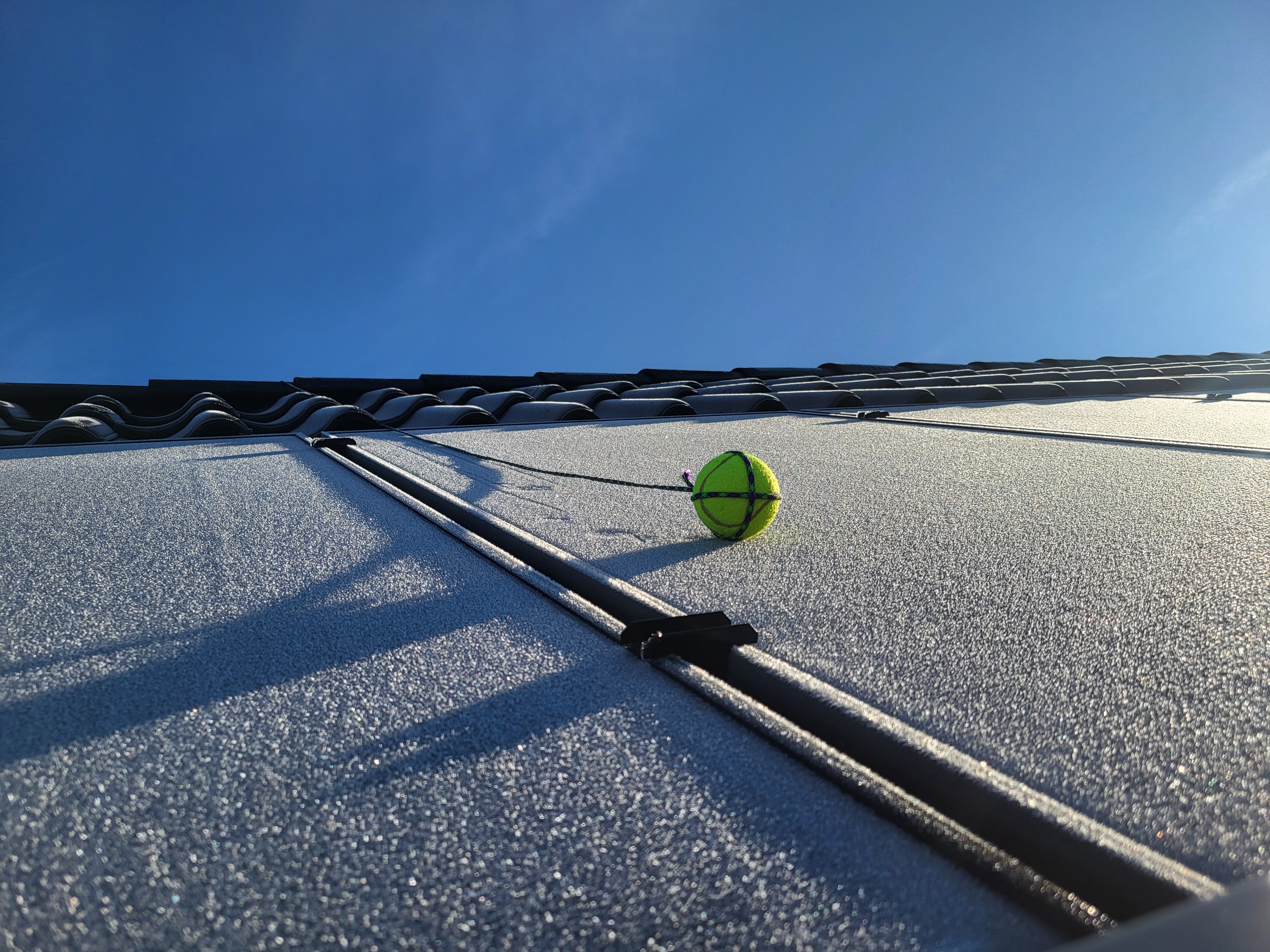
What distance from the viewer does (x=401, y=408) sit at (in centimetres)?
462

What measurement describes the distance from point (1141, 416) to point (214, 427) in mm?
4668

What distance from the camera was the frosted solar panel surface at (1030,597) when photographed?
68 cm

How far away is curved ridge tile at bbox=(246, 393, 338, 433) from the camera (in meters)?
3.86

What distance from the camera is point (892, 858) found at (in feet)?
1.92

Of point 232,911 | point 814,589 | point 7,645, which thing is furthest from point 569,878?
point 7,645

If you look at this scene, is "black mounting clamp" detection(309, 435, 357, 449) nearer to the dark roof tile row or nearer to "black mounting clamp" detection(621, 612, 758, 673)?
the dark roof tile row

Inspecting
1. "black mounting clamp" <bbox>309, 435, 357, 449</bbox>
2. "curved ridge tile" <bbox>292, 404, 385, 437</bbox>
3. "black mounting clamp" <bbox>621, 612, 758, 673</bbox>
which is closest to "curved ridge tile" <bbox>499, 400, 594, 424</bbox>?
"curved ridge tile" <bbox>292, 404, 385, 437</bbox>

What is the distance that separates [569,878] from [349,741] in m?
0.30

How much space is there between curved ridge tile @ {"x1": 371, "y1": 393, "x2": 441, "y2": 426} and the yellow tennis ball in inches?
124

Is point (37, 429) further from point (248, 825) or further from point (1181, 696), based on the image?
point (1181, 696)

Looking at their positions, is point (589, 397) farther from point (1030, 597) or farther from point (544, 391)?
point (1030, 597)

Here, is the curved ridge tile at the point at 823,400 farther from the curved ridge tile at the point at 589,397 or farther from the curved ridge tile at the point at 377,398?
the curved ridge tile at the point at 377,398

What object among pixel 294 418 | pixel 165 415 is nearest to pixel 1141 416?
pixel 294 418

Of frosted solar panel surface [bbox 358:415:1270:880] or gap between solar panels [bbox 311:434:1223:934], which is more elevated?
frosted solar panel surface [bbox 358:415:1270:880]
